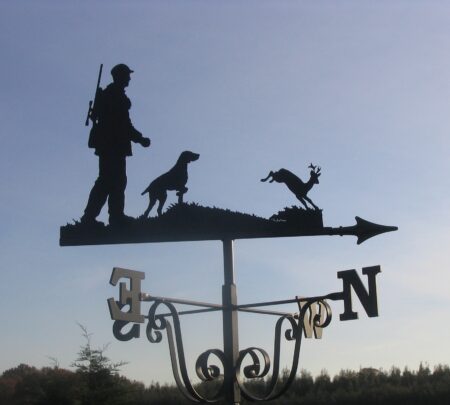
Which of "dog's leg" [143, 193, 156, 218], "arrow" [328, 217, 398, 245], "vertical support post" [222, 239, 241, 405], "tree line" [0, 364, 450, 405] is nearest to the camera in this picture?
"vertical support post" [222, 239, 241, 405]

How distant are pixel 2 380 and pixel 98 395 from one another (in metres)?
A: 7.01

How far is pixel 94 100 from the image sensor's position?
486 centimetres

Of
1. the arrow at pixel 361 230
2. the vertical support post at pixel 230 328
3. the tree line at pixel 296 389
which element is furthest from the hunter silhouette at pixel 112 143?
the tree line at pixel 296 389

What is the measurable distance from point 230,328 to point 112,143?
1.37m

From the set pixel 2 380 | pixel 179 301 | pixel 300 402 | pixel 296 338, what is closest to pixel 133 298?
pixel 179 301

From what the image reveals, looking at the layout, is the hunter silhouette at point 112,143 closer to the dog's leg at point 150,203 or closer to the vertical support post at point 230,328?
the dog's leg at point 150,203

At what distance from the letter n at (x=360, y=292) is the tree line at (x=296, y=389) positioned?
4227 mm

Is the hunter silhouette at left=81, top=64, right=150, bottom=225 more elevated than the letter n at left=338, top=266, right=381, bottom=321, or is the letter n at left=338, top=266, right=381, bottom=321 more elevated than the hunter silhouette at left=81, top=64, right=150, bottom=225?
the hunter silhouette at left=81, top=64, right=150, bottom=225

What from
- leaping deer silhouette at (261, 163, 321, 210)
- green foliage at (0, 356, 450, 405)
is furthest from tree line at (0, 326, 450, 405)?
leaping deer silhouette at (261, 163, 321, 210)

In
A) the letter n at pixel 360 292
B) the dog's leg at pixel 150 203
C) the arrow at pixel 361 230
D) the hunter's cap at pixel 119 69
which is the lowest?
the letter n at pixel 360 292

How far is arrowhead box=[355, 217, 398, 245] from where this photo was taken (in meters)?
4.54

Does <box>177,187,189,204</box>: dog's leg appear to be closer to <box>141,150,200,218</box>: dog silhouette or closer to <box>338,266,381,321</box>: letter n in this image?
<box>141,150,200,218</box>: dog silhouette

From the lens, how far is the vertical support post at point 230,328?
405cm

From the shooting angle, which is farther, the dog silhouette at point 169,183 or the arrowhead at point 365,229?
the dog silhouette at point 169,183
